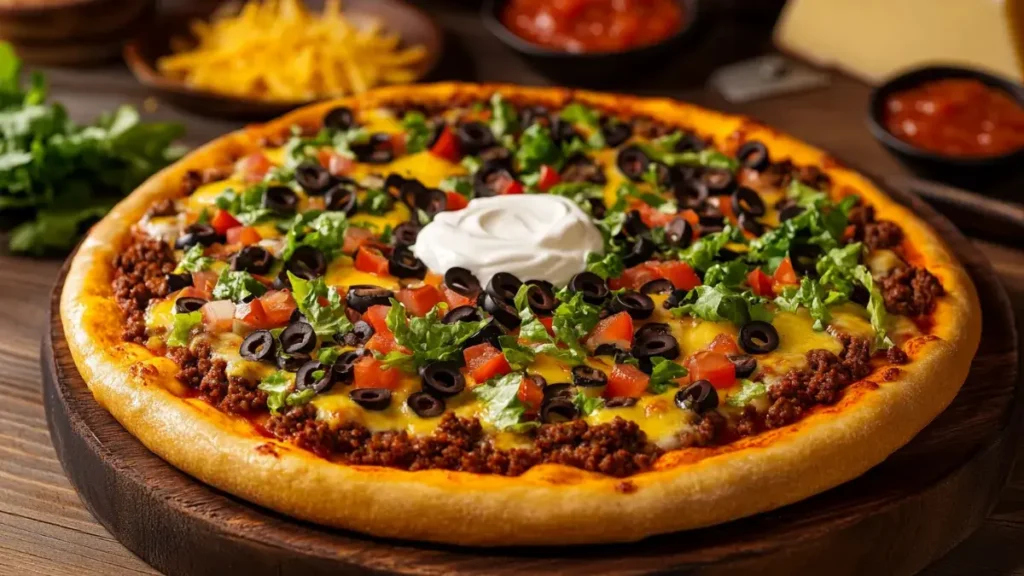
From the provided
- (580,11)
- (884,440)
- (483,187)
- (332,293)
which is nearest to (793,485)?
(884,440)

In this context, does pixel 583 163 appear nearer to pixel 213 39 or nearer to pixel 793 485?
pixel 793 485

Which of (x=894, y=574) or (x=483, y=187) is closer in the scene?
(x=894, y=574)

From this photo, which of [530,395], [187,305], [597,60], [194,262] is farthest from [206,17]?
[530,395]

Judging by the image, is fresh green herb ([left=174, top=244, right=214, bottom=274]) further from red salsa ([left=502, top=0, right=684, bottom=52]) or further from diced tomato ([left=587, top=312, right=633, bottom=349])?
red salsa ([left=502, top=0, right=684, bottom=52])

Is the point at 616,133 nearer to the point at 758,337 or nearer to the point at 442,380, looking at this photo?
the point at 758,337

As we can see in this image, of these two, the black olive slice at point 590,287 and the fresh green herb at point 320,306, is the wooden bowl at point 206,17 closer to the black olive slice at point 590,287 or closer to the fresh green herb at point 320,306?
the fresh green herb at point 320,306

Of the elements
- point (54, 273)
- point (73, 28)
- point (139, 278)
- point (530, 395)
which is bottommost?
point (54, 273)

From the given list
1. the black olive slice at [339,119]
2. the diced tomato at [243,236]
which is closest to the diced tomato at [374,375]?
the diced tomato at [243,236]

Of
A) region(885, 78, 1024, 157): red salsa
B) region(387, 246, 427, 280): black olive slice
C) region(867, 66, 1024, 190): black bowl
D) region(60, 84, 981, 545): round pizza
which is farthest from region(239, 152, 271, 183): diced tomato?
region(885, 78, 1024, 157): red salsa
